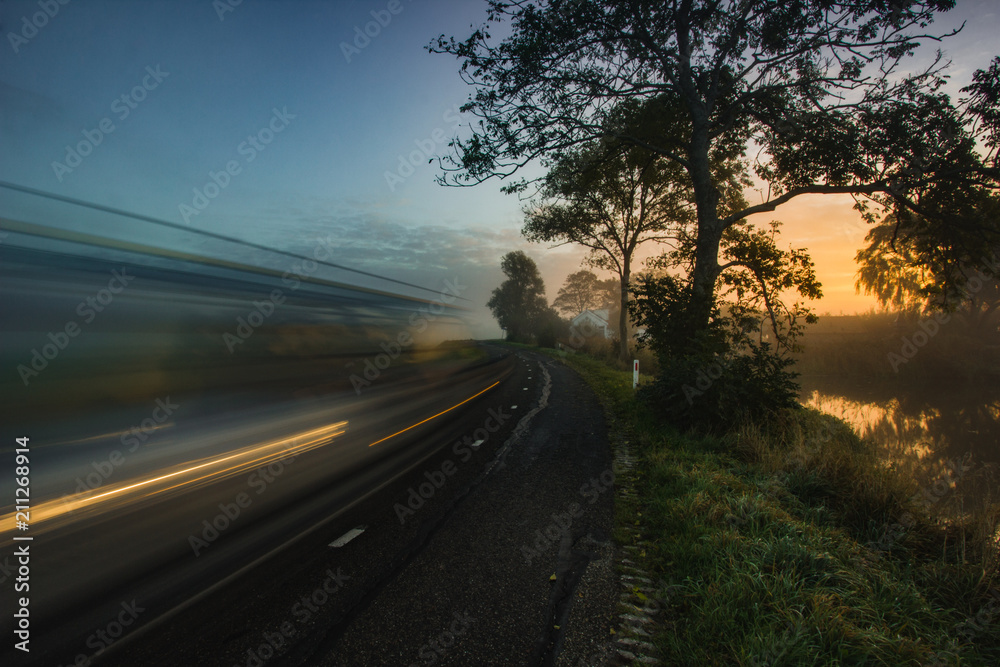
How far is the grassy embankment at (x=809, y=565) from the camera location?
2.40 meters

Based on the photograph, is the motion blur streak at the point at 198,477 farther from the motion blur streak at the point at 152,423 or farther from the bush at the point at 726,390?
the bush at the point at 726,390

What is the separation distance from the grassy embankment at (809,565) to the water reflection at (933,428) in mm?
1125

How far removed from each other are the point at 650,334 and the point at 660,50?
24.2 feet

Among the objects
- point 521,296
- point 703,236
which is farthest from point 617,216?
point 521,296

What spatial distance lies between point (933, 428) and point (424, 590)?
58.4 feet

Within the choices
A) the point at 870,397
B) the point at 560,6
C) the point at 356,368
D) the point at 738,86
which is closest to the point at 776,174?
the point at 738,86

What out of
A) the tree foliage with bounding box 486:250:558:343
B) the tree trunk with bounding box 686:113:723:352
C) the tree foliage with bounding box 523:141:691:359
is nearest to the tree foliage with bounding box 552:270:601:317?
the tree foliage with bounding box 486:250:558:343

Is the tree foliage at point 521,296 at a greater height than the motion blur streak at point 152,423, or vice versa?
the tree foliage at point 521,296

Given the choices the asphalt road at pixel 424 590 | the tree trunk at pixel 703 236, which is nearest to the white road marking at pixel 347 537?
the asphalt road at pixel 424 590

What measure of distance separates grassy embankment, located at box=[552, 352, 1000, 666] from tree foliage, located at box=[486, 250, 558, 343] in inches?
2257

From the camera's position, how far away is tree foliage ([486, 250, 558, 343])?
209ft

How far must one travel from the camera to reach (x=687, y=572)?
325cm

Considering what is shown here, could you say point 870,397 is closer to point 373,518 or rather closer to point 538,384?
point 538,384

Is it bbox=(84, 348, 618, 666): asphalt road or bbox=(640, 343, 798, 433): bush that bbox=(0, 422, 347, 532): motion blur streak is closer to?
bbox=(84, 348, 618, 666): asphalt road
